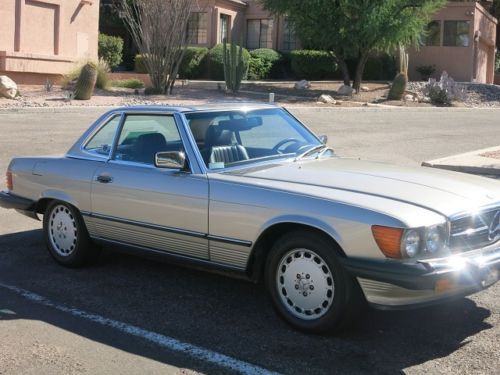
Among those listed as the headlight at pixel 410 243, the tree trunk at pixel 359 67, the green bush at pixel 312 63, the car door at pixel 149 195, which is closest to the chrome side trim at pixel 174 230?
the car door at pixel 149 195

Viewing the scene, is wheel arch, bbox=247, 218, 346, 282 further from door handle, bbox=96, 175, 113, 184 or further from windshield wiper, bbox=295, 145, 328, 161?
door handle, bbox=96, 175, 113, 184

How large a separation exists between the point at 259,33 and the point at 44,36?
16822 millimetres

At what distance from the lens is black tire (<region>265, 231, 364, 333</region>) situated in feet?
14.6

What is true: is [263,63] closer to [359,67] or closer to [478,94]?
[359,67]

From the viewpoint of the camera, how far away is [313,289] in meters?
4.63

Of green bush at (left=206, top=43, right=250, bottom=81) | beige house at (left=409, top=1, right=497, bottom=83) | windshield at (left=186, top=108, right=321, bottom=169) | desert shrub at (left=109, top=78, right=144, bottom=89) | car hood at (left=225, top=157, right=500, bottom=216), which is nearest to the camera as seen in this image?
car hood at (left=225, top=157, right=500, bottom=216)

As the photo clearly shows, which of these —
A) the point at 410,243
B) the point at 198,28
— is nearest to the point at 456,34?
the point at 198,28

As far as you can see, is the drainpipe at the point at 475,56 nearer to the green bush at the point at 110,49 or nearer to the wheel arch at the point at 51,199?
the green bush at the point at 110,49

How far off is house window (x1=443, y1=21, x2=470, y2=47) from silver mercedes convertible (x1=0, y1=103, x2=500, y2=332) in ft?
114

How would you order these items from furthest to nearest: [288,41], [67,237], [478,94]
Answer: [288,41] < [478,94] < [67,237]

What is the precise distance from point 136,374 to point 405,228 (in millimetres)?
1817

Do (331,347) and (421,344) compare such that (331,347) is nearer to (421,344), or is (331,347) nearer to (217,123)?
(421,344)

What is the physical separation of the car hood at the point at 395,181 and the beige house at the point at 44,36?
22.2 meters

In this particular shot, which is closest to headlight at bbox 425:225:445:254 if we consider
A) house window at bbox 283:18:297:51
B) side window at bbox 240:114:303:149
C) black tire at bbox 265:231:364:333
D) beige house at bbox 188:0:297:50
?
black tire at bbox 265:231:364:333
